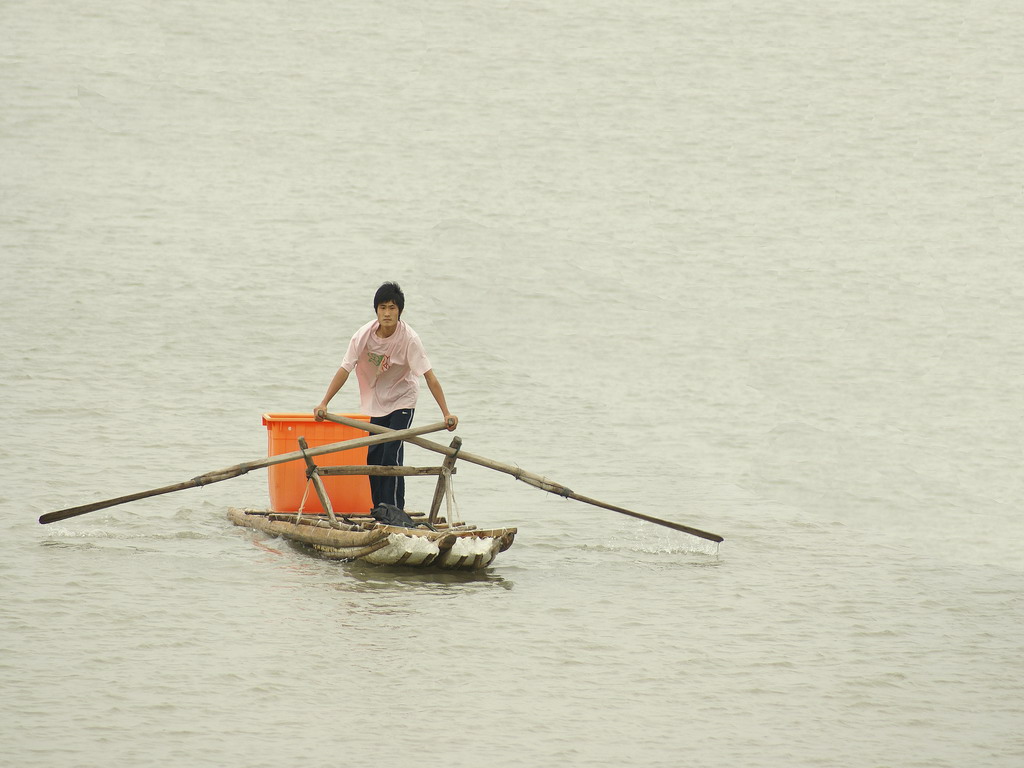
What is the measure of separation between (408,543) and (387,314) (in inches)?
51.7

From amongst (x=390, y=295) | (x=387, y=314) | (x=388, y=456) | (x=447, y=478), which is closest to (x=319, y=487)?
(x=388, y=456)

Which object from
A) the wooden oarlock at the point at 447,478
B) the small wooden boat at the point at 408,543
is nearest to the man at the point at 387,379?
the wooden oarlock at the point at 447,478

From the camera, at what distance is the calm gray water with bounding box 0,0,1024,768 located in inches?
248

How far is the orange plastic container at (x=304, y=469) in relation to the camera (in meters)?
8.89

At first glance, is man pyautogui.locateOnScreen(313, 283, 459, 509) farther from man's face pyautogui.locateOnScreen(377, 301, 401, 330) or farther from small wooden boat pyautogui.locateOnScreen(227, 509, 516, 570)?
small wooden boat pyautogui.locateOnScreen(227, 509, 516, 570)

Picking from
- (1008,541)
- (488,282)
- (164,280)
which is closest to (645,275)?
(488,282)

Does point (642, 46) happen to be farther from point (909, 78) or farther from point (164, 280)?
point (164, 280)

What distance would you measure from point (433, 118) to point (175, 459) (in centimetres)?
1660

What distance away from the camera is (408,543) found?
26.5ft

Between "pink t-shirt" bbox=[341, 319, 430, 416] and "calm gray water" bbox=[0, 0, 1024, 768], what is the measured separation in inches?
42.5

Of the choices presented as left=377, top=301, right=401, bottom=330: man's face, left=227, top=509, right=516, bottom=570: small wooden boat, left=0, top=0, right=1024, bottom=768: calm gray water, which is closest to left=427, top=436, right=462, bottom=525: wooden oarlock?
left=227, top=509, right=516, bottom=570: small wooden boat

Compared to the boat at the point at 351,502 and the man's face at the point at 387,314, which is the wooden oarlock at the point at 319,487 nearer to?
the boat at the point at 351,502

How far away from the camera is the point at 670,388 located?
52.5 feet

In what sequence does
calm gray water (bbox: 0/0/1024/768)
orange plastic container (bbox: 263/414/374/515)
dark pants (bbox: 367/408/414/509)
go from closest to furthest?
calm gray water (bbox: 0/0/1024/768)
dark pants (bbox: 367/408/414/509)
orange plastic container (bbox: 263/414/374/515)
